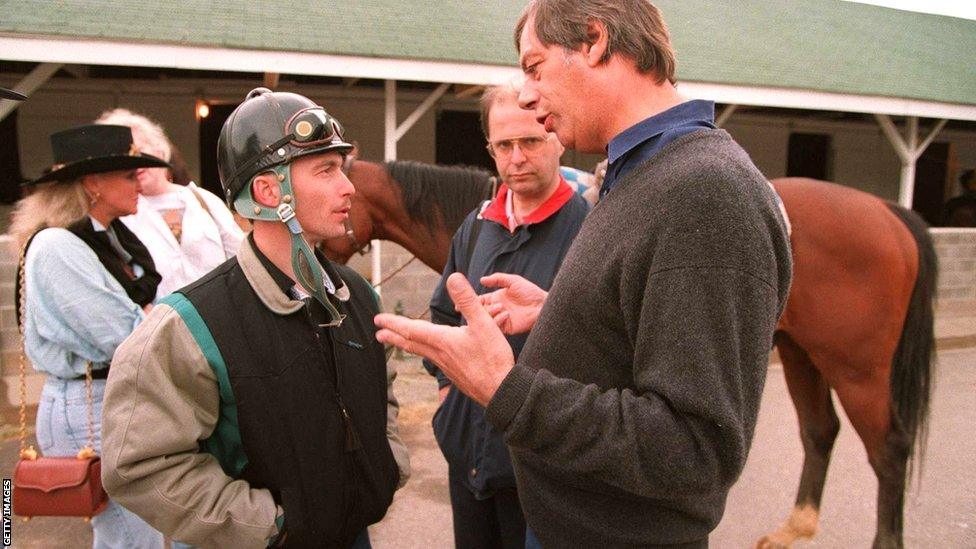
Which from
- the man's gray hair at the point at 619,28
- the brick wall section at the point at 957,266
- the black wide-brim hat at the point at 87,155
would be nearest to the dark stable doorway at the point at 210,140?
the black wide-brim hat at the point at 87,155

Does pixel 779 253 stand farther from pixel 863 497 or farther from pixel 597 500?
pixel 863 497

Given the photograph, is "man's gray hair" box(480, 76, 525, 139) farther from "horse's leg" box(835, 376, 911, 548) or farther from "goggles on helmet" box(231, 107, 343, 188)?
"horse's leg" box(835, 376, 911, 548)

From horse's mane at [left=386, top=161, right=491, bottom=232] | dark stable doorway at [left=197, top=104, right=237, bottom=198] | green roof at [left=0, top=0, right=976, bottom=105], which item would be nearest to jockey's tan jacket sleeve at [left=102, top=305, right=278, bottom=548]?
horse's mane at [left=386, top=161, right=491, bottom=232]

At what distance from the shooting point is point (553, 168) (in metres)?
2.21

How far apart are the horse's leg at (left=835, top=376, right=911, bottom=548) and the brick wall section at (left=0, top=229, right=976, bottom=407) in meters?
2.44

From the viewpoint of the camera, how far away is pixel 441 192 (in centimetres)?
391

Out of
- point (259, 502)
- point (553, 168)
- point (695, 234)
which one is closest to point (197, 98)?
point (553, 168)

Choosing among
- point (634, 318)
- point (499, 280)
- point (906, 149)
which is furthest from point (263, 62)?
point (906, 149)

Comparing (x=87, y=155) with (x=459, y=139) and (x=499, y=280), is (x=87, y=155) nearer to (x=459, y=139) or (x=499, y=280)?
(x=499, y=280)

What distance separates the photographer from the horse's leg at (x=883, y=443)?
314 cm

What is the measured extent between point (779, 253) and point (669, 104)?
370 millimetres

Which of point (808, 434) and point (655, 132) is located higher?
point (655, 132)

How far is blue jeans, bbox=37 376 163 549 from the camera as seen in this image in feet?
7.64

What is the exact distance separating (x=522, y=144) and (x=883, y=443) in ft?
8.23
